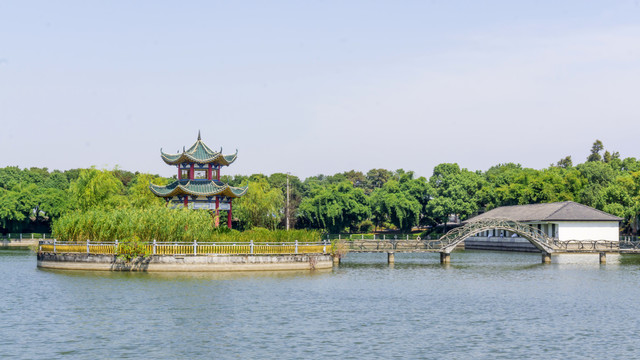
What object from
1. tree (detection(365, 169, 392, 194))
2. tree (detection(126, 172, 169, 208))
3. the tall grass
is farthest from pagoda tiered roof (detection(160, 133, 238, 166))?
tree (detection(365, 169, 392, 194))

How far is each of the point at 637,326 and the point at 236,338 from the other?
48.7 ft

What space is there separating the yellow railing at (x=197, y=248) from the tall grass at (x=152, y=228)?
2.81 feet

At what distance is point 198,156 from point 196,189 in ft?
10.5

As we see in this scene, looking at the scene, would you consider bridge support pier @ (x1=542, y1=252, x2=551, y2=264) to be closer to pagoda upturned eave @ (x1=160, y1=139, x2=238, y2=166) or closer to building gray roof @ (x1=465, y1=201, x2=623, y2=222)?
building gray roof @ (x1=465, y1=201, x2=623, y2=222)

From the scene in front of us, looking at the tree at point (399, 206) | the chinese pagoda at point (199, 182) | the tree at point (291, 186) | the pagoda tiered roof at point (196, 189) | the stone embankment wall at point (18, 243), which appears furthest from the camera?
the tree at point (291, 186)

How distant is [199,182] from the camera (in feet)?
216

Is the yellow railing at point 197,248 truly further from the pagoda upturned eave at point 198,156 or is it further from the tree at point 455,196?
the tree at point 455,196

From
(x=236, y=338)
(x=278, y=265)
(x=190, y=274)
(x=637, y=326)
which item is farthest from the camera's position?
(x=278, y=265)

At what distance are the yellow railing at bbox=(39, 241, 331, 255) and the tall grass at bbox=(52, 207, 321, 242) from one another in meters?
0.86

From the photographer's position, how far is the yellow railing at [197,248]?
145 feet

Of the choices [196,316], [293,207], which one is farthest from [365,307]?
[293,207]

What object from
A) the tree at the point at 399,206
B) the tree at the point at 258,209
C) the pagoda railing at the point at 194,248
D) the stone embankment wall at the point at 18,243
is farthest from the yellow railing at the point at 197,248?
the tree at the point at 399,206

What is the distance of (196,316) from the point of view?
27188mm

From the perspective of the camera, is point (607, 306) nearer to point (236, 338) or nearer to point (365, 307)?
point (365, 307)
